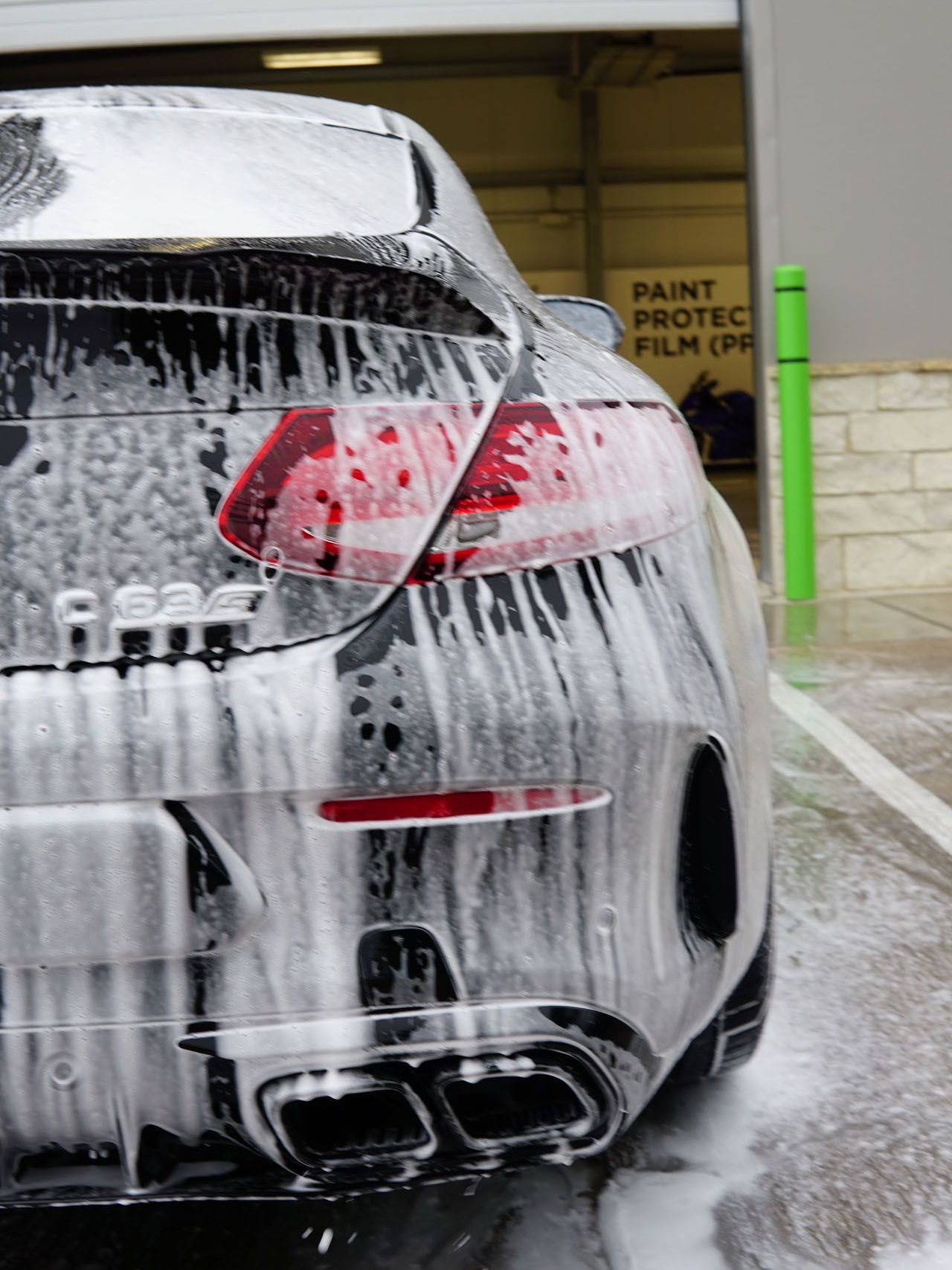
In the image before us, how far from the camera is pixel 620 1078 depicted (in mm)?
1502

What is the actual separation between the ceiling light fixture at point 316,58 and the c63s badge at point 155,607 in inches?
693

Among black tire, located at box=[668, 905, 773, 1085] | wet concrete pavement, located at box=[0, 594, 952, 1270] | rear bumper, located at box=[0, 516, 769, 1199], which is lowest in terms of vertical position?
wet concrete pavement, located at box=[0, 594, 952, 1270]

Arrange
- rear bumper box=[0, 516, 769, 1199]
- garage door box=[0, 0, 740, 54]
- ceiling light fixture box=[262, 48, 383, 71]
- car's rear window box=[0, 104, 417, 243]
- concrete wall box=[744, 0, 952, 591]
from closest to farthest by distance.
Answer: rear bumper box=[0, 516, 769, 1199] < car's rear window box=[0, 104, 417, 243] < concrete wall box=[744, 0, 952, 591] < garage door box=[0, 0, 740, 54] < ceiling light fixture box=[262, 48, 383, 71]

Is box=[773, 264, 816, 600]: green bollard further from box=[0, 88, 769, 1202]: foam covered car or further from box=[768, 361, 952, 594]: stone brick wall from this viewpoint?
box=[0, 88, 769, 1202]: foam covered car

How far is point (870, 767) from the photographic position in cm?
407

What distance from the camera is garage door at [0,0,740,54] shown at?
7.79 metres

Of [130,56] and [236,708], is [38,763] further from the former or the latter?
[130,56]

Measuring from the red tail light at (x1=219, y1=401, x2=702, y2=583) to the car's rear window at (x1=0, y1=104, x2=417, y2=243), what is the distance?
246 millimetres

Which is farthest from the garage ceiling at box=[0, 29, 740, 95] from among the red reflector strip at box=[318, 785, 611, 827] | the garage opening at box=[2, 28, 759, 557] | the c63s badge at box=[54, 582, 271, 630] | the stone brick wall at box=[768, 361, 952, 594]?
the red reflector strip at box=[318, 785, 611, 827]

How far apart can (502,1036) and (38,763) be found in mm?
535

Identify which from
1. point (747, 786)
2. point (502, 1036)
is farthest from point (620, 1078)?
point (747, 786)

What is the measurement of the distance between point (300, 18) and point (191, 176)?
Result: 22.1ft

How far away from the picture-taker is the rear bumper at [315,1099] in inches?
54.3

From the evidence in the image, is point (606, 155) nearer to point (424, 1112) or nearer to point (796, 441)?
point (796, 441)
